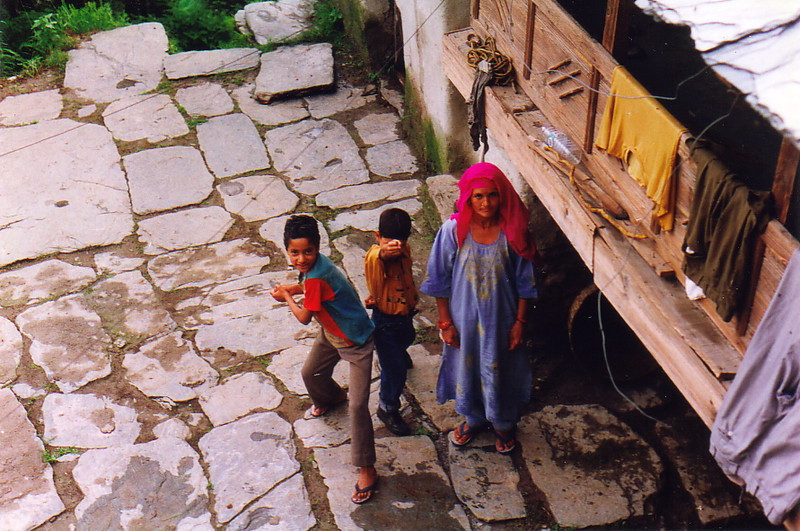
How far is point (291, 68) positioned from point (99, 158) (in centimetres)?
240

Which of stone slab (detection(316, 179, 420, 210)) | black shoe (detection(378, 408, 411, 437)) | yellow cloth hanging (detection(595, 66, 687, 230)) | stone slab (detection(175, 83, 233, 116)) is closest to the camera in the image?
yellow cloth hanging (detection(595, 66, 687, 230))

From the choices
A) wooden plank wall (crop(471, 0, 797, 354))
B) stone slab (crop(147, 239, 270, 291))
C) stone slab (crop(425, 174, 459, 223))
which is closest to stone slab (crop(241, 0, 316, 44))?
stone slab (crop(147, 239, 270, 291))

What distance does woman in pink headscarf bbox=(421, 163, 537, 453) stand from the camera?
4.07 meters

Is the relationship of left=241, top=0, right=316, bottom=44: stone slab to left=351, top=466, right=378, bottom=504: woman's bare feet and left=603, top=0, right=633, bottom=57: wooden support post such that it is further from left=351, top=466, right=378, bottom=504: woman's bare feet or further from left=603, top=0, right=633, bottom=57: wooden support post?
left=351, top=466, right=378, bottom=504: woman's bare feet

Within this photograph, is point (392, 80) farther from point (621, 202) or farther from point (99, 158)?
point (621, 202)

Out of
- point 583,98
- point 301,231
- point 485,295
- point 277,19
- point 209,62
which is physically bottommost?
point 209,62

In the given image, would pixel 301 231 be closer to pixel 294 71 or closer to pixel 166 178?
pixel 166 178

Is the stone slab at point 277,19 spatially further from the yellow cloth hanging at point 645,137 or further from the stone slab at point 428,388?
the yellow cloth hanging at point 645,137

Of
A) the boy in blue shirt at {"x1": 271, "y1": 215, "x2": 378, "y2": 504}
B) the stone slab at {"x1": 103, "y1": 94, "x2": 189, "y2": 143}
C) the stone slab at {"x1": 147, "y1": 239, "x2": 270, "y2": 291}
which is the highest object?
the boy in blue shirt at {"x1": 271, "y1": 215, "x2": 378, "y2": 504}

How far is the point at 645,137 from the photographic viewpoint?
3.59 meters

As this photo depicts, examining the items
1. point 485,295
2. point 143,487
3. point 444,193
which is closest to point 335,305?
point 485,295

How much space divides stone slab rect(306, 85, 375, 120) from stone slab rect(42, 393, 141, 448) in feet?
13.7

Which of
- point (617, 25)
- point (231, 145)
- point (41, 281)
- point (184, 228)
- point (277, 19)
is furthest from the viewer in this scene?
point (277, 19)

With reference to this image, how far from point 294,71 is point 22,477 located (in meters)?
5.54
